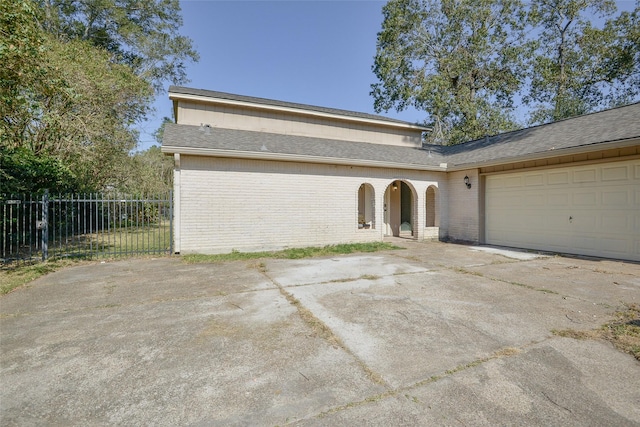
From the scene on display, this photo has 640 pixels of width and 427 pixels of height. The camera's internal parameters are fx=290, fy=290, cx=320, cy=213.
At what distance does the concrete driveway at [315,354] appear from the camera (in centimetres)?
203

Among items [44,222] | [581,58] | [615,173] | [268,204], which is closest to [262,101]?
[268,204]

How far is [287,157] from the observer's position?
28.9 feet

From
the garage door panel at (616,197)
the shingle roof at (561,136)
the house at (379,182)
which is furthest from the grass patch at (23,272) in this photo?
the garage door panel at (616,197)

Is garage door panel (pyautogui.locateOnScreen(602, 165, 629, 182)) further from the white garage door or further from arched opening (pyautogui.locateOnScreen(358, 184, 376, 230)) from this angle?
arched opening (pyautogui.locateOnScreen(358, 184, 376, 230))

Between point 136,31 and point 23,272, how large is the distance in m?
21.1

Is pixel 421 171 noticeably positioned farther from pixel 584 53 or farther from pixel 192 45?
pixel 192 45

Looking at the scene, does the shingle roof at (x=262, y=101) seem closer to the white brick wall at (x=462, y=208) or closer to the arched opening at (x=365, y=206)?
the arched opening at (x=365, y=206)

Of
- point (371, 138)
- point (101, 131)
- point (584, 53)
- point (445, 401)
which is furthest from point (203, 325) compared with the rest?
point (584, 53)

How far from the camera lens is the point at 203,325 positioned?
3467mm

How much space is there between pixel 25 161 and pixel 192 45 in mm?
19181

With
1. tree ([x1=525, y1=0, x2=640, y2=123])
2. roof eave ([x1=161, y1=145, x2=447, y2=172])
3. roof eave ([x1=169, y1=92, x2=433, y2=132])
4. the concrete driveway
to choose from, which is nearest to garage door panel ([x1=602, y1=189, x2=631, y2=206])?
the concrete driveway

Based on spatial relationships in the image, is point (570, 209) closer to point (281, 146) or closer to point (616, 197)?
point (616, 197)

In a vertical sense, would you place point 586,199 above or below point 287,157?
below

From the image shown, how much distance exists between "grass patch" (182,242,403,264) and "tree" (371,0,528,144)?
13.5m
